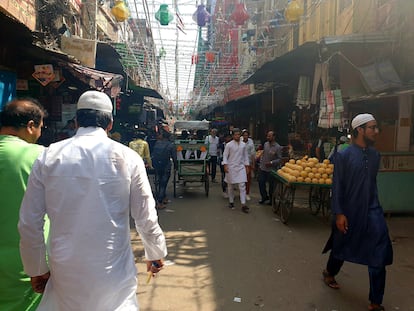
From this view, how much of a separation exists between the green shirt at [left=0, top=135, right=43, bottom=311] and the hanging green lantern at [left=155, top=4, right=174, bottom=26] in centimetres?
718

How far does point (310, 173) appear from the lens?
6883 mm

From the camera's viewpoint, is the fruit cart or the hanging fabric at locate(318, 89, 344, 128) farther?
the hanging fabric at locate(318, 89, 344, 128)

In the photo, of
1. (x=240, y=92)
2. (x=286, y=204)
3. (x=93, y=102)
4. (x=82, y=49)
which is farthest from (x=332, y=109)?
(x=240, y=92)

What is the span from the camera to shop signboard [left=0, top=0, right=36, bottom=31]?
25.1 ft

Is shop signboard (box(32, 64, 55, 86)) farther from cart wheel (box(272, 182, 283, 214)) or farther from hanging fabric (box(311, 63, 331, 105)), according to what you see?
hanging fabric (box(311, 63, 331, 105))

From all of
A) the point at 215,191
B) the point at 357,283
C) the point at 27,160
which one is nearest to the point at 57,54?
the point at 27,160

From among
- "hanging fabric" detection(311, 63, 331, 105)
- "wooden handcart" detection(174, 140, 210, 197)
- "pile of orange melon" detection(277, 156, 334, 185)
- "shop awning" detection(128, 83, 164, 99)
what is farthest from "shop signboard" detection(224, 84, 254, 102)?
"pile of orange melon" detection(277, 156, 334, 185)

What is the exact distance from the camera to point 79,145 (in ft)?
6.44

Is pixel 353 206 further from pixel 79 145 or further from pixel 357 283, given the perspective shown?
pixel 79 145

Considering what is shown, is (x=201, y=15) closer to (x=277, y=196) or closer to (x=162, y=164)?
(x=162, y=164)

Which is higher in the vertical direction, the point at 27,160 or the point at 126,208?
the point at 27,160

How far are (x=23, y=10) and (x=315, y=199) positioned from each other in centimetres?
806

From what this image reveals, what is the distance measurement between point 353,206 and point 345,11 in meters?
9.18

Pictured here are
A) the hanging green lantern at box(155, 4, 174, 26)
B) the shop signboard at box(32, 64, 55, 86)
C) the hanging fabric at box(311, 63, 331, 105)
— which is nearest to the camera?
the shop signboard at box(32, 64, 55, 86)
